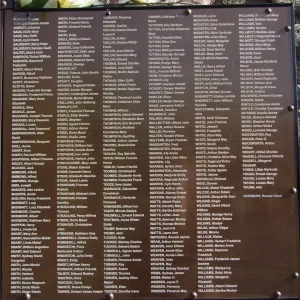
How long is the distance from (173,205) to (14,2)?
5.95ft

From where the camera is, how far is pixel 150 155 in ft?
8.88

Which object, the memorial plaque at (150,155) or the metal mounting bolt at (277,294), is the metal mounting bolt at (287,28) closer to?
the memorial plaque at (150,155)

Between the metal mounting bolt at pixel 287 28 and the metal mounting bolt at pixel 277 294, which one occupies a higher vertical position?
the metal mounting bolt at pixel 287 28

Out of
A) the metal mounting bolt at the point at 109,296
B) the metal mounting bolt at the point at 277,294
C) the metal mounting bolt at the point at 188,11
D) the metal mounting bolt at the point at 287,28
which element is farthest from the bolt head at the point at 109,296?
the metal mounting bolt at the point at 287,28

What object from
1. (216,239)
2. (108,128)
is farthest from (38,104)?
(216,239)

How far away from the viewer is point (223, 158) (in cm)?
270

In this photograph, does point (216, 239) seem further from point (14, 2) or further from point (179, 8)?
point (14, 2)

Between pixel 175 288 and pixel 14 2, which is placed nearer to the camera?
pixel 175 288

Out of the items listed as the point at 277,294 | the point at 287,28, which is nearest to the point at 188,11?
the point at 287,28

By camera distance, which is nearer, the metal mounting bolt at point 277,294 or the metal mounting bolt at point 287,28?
the metal mounting bolt at point 277,294

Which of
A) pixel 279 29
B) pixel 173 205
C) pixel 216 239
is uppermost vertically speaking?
pixel 279 29

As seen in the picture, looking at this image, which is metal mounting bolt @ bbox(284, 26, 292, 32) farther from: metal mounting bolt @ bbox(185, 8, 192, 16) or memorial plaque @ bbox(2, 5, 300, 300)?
metal mounting bolt @ bbox(185, 8, 192, 16)

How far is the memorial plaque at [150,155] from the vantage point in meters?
2.66

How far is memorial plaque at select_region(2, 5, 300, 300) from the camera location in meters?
2.66
